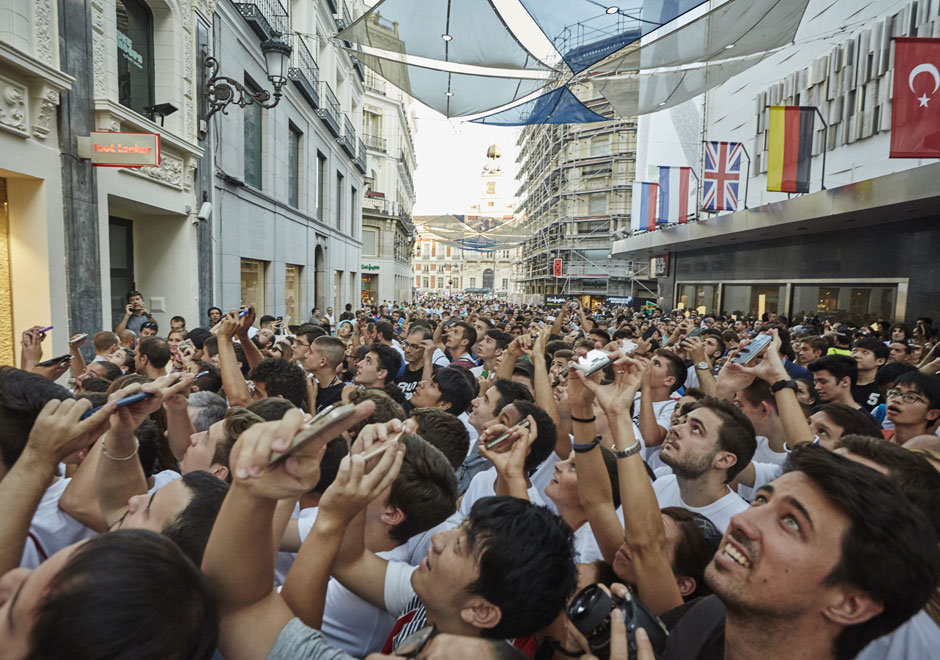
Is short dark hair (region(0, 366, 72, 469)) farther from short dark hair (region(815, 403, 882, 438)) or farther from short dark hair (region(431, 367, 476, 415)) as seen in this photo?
short dark hair (region(815, 403, 882, 438))

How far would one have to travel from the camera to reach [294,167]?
61.7ft

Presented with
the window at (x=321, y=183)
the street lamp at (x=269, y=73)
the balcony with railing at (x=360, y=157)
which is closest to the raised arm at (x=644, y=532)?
the street lamp at (x=269, y=73)

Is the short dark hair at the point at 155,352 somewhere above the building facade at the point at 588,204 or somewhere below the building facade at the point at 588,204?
below

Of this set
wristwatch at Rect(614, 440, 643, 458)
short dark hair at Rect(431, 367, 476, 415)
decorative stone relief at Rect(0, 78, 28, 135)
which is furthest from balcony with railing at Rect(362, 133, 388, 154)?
wristwatch at Rect(614, 440, 643, 458)

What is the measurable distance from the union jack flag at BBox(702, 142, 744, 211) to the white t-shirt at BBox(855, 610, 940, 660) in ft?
54.7

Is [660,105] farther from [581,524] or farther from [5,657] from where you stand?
[5,657]

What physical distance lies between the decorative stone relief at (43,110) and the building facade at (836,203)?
15118 mm

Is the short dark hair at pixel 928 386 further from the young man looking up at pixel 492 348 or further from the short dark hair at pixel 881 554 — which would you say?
the young man looking up at pixel 492 348

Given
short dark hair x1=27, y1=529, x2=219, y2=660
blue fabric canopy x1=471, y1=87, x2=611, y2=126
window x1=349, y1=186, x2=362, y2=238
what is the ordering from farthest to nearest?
window x1=349, y1=186, x2=362, y2=238 → blue fabric canopy x1=471, y1=87, x2=611, y2=126 → short dark hair x1=27, y1=529, x2=219, y2=660

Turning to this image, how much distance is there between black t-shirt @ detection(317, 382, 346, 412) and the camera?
5.23 metres

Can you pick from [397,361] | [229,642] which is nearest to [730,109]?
[397,361]

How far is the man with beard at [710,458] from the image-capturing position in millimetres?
2840

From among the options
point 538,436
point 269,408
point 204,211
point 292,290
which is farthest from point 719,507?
point 292,290

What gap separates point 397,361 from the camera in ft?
18.9
